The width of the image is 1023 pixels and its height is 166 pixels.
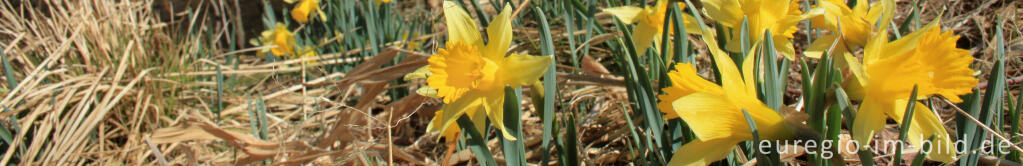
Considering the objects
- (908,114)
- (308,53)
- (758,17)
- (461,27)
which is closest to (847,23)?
(758,17)

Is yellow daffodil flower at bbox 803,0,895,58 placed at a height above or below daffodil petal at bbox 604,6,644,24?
above

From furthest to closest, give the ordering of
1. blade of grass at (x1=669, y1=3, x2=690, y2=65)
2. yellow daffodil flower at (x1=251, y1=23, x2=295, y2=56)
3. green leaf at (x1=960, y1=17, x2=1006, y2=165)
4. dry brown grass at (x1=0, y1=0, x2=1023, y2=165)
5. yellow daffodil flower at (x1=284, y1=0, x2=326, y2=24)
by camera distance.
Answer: yellow daffodil flower at (x1=251, y1=23, x2=295, y2=56) → yellow daffodil flower at (x1=284, y1=0, x2=326, y2=24) → dry brown grass at (x1=0, y1=0, x2=1023, y2=165) → blade of grass at (x1=669, y1=3, x2=690, y2=65) → green leaf at (x1=960, y1=17, x2=1006, y2=165)

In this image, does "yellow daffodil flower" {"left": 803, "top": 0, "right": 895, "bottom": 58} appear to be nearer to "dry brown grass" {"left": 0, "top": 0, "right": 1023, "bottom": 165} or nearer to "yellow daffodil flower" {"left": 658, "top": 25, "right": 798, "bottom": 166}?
"yellow daffodil flower" {"left": 658, "top": 25, "right": 798, "bottom": 166}

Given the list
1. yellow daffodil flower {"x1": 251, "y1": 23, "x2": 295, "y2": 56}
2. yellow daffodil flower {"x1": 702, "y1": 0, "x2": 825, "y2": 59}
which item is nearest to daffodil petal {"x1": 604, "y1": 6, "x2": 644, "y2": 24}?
yellow daffodil flower {"x1": 702, "y1": 0, "x2": 825, "y2": 59}

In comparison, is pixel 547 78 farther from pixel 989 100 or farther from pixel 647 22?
pixel 989 100

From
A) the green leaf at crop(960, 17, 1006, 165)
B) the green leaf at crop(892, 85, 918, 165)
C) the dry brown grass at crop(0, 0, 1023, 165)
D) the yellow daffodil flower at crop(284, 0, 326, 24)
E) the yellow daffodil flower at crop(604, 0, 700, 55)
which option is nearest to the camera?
the green leaf at crop(892, 85, 918, 165)

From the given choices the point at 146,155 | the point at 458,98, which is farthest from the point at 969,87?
the point at 146,155

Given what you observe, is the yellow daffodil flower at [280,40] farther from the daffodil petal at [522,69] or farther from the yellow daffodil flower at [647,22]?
the daffodil petal at [522,69]

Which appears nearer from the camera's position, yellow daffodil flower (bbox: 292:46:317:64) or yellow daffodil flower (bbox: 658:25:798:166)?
yellow daffodil flower (bbox: 658:25:798:166)
